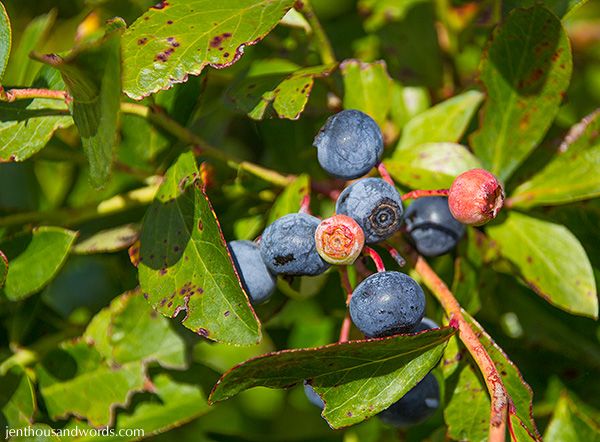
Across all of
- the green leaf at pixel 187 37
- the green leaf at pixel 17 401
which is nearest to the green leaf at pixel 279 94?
the green leaf at pixel 187 37

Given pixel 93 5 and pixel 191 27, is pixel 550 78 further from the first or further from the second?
pixel 93 5

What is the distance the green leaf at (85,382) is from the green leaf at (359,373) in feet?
1.91

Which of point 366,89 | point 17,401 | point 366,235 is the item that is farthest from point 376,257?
point 17,401

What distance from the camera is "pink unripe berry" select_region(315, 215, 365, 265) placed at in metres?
1.19

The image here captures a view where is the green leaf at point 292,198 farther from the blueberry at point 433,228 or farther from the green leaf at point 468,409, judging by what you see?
the green leaf at point 468,409

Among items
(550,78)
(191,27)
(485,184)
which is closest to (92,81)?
(191,27)

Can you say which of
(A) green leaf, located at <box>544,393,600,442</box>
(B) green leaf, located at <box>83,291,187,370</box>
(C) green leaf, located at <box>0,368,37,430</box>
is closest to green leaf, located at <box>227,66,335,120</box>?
(B) green leaf, located at <box>83,291,187,370</box>

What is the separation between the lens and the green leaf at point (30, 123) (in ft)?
4.60

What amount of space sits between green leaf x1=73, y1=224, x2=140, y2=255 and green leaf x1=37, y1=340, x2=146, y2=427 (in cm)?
20

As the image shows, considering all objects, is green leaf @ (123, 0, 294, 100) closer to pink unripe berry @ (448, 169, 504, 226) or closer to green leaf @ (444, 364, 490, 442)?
pink unripe berry @ (448, 169, 504, 226)

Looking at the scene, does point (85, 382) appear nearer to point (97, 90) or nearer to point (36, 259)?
point (36, 259)

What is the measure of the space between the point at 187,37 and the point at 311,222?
38 cm

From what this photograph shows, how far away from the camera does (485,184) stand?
1206mm

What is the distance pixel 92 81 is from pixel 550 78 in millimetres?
884
